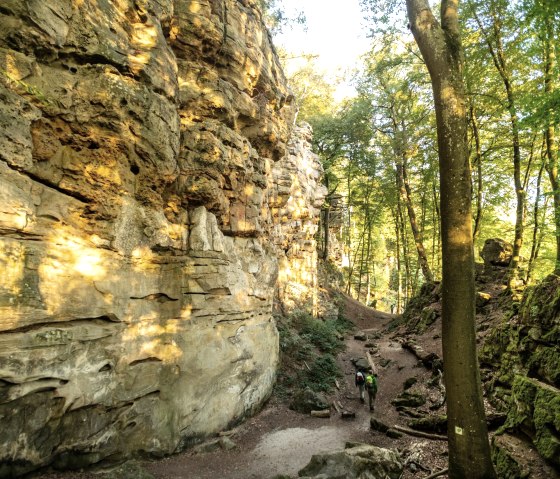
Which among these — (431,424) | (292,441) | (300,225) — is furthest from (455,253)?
(300,225)

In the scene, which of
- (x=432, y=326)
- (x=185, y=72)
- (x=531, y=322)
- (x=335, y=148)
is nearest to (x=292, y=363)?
(x=432, y=326)

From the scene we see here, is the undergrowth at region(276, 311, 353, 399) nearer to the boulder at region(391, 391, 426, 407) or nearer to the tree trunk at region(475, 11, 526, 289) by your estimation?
the boulder at region(391, 391, 426, 407)

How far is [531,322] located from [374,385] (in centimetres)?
592

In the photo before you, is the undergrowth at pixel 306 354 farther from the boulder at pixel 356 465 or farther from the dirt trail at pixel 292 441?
the boulder at pixel 356 465

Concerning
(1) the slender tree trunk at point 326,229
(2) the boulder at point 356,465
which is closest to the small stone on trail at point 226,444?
(2) the boulder at point 356,465

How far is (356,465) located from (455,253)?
15.2 ft

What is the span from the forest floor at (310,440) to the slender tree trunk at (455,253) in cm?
141

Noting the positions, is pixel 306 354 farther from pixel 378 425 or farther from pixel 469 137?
pixel 469 137

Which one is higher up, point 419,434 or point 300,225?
point 300,225

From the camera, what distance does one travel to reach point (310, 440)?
956 centimetres

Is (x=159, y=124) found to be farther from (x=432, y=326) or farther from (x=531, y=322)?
(x=432, y=326)

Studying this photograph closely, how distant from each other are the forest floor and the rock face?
2.18ft

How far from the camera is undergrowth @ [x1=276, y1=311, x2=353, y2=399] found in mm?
13711

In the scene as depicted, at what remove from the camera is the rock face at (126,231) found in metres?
6.09
